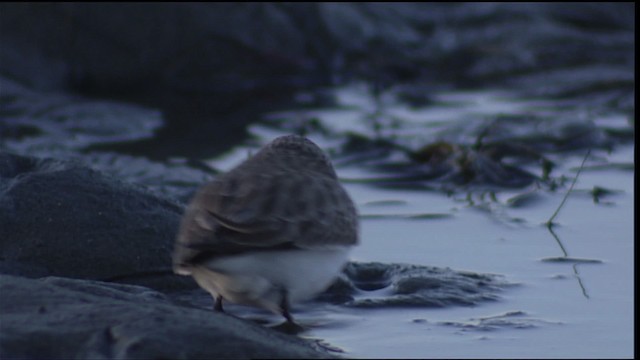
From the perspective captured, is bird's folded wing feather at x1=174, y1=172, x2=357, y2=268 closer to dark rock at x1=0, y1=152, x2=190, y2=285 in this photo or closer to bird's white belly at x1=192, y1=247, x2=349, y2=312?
bird's white belly at x1=192, y1=247, x2=349, y2=312

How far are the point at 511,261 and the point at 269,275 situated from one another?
1.82 m

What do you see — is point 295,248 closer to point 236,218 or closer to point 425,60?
point 236,218

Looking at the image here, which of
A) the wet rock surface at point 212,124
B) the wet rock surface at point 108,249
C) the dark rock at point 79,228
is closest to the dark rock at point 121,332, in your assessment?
the wet rock surface at point 212,124

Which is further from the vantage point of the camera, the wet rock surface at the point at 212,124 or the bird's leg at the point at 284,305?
the bird's leg at the point at 284,305

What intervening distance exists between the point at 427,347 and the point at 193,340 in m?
1.00

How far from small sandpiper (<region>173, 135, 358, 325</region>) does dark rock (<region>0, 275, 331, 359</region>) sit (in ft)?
0.73

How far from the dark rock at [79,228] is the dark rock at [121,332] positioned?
1.08m

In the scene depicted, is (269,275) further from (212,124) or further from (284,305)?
(212,124)

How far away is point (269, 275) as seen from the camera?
468 centimetres

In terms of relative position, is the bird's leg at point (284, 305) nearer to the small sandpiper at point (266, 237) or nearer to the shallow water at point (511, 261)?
the small sandpiper at point (266, 237)

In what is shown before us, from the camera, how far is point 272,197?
4.82 m

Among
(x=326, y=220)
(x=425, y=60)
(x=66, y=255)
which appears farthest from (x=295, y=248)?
(x=425, y=60)

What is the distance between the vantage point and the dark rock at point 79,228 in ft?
18.4

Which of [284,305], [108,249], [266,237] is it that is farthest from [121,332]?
[108,249]
